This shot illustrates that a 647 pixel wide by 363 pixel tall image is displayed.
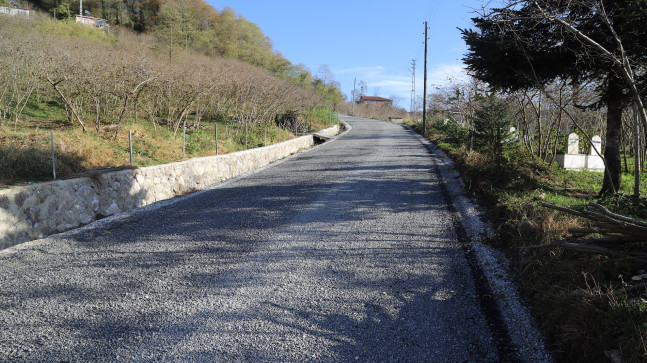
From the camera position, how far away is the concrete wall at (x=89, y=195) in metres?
5.59

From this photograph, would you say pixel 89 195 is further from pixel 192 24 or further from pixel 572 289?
pixel 192 24

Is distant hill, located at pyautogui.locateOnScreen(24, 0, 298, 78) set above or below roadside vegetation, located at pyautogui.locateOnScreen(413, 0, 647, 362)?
above

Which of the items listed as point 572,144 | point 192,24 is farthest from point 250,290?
point 192,24

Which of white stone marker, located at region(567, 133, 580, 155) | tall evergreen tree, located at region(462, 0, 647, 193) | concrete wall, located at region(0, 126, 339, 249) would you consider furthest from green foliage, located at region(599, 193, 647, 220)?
white stone marker, located at region(567, 133, 580, 155)

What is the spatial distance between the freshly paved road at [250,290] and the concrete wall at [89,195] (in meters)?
0.55

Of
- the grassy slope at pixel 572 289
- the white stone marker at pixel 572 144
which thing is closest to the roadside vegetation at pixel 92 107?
the grassy slope at pixel 572 289

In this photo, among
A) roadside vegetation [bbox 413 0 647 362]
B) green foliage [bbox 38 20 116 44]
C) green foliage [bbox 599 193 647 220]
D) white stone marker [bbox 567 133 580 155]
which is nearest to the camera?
roadside vegetation [bbox 413 0 647 362]

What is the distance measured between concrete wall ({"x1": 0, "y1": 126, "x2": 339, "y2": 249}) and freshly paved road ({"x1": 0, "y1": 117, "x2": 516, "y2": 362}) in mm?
546

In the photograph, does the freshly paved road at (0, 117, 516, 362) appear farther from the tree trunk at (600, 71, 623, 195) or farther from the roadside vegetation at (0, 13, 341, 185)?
the tree trunk at (600, 71, 623, 195)

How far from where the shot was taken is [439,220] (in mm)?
6348

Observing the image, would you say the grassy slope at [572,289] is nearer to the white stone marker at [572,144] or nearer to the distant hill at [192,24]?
the white stone marker at [572,144]

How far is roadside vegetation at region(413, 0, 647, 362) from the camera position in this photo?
9.38ft

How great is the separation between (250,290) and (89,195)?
4.55 m

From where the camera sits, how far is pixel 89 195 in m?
6.88
